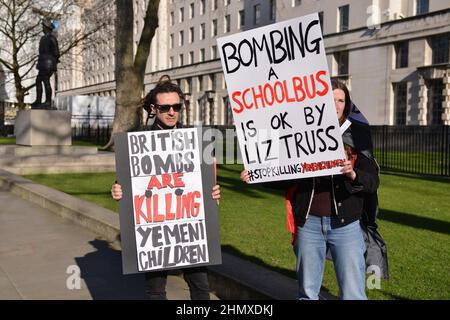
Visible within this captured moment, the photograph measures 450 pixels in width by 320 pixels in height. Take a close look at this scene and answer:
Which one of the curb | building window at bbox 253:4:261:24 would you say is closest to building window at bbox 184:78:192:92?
building window at bbox 253:4:261:24

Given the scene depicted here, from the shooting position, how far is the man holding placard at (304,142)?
10.9ft

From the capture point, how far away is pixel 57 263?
20.4 feet

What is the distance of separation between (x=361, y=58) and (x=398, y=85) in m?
3.71

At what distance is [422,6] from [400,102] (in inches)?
255

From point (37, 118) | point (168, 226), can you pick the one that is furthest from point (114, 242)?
point (37, 118)

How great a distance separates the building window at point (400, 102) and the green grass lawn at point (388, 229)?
2271 cm

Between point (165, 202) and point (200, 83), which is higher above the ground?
point (200, 83)

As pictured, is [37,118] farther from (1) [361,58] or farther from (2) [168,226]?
(1) [361,58]

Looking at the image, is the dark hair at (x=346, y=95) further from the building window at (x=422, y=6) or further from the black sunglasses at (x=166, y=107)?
the building window at (x=422, y=6)

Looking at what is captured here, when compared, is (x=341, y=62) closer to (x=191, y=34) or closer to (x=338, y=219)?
(x=191, y=34)

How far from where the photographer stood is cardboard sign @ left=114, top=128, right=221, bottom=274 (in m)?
3.56

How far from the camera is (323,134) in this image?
3.31 m

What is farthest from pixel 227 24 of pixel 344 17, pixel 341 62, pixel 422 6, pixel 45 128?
pixel 45 128

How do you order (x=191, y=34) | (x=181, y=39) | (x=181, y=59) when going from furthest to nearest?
(x=181, y=39)
(x=181, y=59)
(x=191, y=34)
